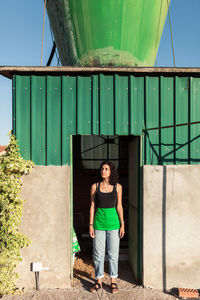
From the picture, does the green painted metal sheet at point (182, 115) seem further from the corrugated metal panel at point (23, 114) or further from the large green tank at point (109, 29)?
the corrugated metal panel at point (23, 114)

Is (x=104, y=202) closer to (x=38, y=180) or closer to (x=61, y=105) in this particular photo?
(x=38, y=180)

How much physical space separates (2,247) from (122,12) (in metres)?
5.22

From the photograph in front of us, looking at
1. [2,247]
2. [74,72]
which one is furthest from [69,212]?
[74,72]

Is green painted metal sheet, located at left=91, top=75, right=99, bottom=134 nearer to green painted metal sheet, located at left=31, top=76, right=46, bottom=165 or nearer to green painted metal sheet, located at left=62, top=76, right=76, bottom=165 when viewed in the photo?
green painted metal sheet, located at left=62, top=76, right=76, bottom=165

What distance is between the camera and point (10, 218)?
3.50 meters

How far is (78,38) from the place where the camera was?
4562 mm

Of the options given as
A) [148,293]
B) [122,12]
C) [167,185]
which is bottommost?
[148,293]

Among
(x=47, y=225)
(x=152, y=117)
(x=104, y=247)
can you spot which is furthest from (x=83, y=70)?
(x=104, y=247)

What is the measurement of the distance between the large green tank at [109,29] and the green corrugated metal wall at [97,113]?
1.00 meters

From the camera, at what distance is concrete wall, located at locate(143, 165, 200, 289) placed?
3.72m

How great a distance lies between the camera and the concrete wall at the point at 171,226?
12.2 feet

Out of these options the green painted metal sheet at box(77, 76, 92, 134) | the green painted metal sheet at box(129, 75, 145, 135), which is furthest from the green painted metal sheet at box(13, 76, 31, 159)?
the green painted metal sheet at box(129, 75, 145, 135)

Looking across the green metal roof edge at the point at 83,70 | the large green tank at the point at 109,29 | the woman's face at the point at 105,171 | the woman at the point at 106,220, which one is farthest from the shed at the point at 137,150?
the large green tank at the point at 109,29

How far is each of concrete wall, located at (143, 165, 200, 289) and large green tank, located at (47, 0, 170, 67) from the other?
2682 mm
